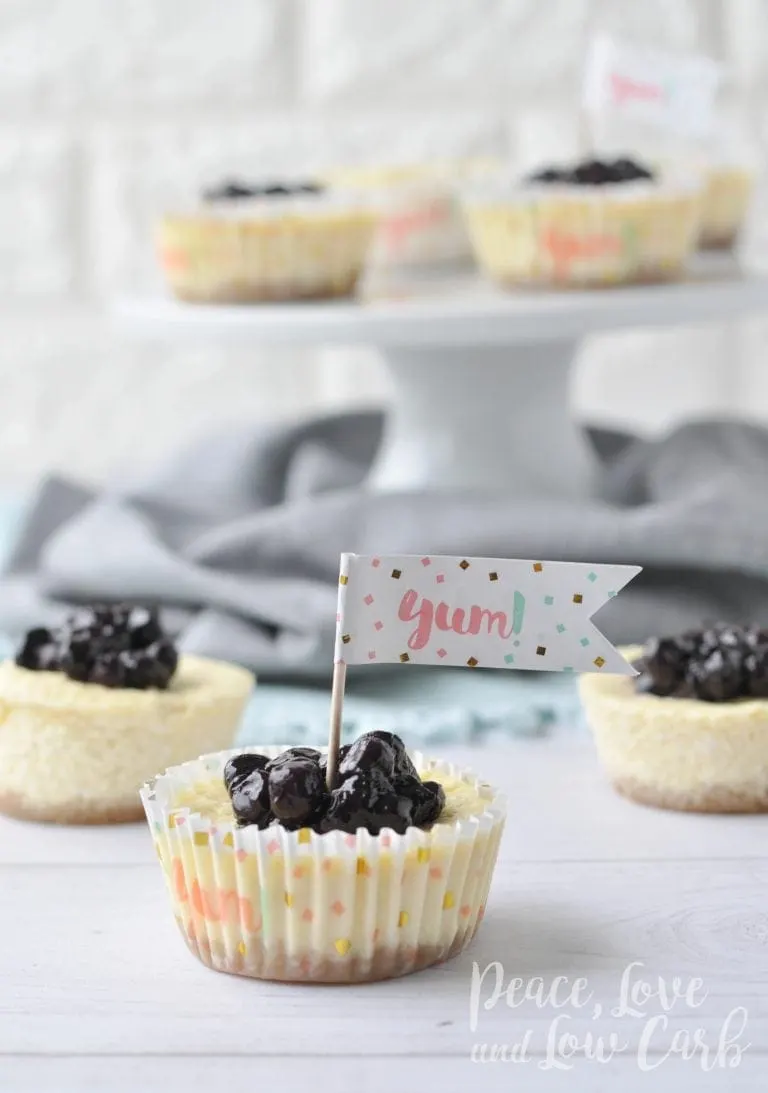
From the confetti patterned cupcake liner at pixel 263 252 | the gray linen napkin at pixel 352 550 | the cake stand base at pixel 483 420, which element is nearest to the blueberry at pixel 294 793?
the gray linen napkin at pixel 352 550

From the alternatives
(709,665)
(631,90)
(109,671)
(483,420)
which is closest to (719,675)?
(709,665)

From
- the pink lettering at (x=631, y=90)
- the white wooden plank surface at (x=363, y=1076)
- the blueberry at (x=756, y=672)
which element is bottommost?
the blueberry at (x=756, y=672)

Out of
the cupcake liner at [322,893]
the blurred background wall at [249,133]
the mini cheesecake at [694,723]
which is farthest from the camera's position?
the blurred background wall at [249,133]

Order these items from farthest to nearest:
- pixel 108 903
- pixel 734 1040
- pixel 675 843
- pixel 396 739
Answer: pixel 675 843
pixel 108 903
pixel 396 739
pixel 734 1040

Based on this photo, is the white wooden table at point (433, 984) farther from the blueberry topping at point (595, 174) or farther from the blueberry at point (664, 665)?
the blueberry topping at point (595, 174)

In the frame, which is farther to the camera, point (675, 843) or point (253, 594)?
point (253, 594)

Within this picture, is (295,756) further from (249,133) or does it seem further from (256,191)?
(249,133)

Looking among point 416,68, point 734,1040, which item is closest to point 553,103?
point 416,68

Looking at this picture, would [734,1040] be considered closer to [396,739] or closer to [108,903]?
[396,739]
